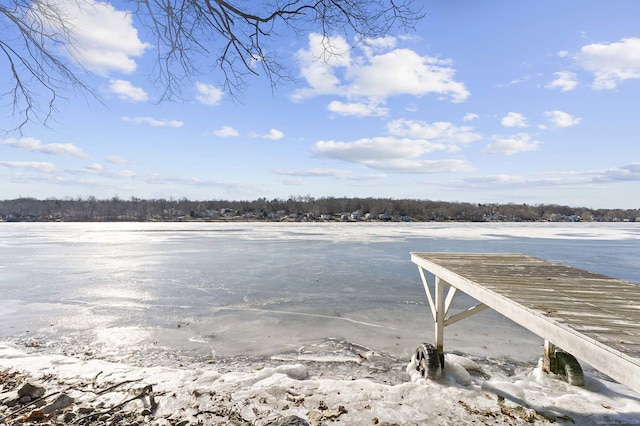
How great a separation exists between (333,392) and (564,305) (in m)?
2.53

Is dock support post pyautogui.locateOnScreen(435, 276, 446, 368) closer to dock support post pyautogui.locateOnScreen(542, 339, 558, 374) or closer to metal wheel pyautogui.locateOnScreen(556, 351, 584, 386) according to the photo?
dock support post pyautogui.locateOnScreen(542, 339, 558, 374)

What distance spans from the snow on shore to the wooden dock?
0.69 meters

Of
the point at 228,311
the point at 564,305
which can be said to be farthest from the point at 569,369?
the point at 228,311

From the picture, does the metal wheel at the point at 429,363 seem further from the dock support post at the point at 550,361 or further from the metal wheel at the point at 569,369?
the metal wheel at the point at 569,369

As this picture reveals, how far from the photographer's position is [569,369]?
4305 mm

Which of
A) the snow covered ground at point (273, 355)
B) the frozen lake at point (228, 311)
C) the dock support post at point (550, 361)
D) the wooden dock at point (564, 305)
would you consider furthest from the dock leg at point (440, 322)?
the dock support post at point (550, 361)

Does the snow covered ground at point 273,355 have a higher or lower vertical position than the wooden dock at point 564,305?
lower

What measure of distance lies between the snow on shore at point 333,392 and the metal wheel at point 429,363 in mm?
90

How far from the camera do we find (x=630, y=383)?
1.69 metres

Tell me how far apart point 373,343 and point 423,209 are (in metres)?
90.0

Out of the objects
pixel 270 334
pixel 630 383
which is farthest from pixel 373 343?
pixel 630 383

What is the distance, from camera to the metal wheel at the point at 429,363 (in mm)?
4277

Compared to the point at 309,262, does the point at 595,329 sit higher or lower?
higher

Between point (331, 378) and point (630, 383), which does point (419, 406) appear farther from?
point (630, 383)
